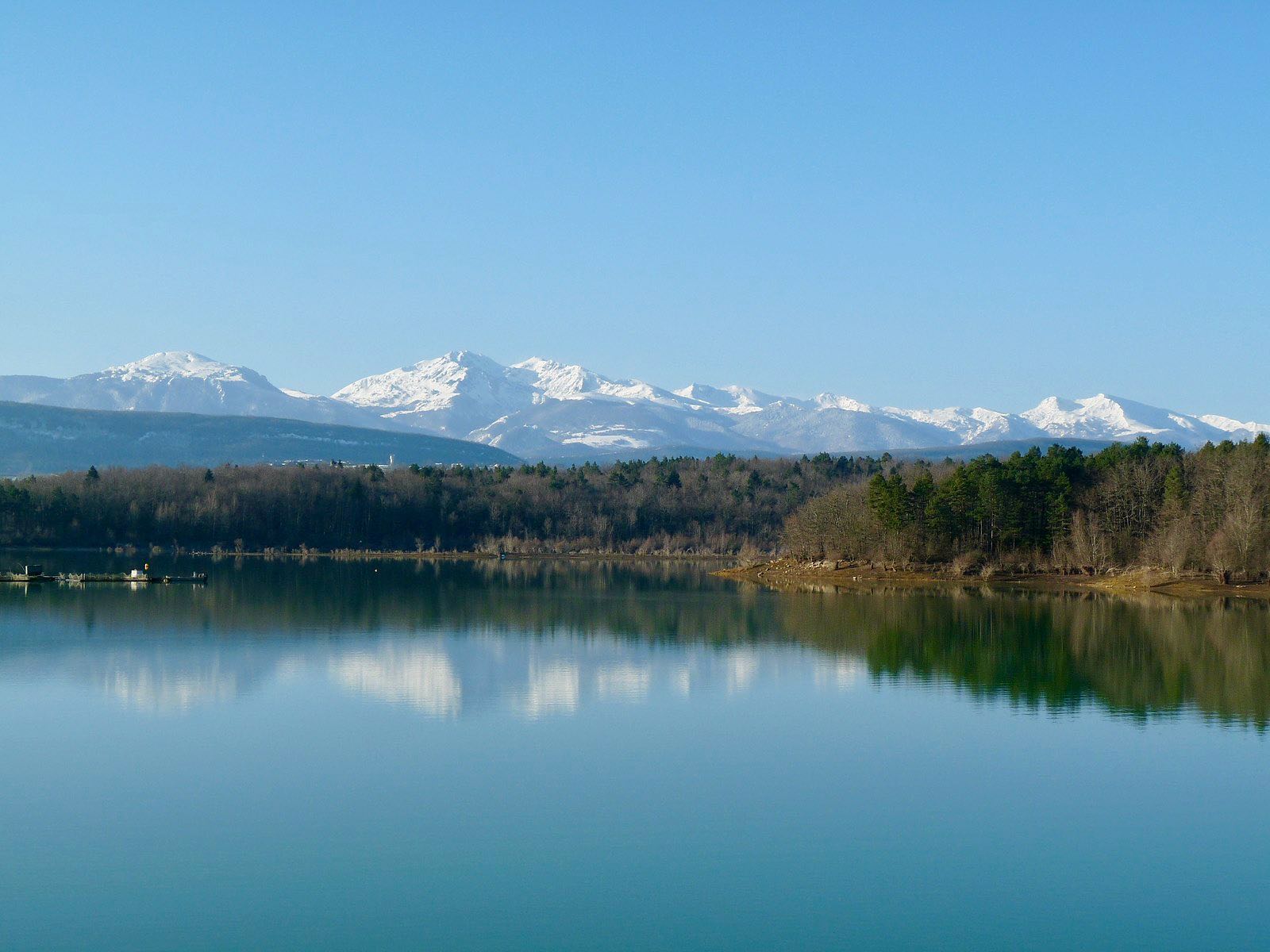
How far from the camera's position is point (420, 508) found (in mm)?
102562

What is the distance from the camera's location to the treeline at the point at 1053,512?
59562 mm

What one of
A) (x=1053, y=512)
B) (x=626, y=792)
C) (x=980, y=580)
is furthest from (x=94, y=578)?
(x=626, y=792)

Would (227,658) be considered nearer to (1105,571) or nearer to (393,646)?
(393,646)

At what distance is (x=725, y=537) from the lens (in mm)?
101625

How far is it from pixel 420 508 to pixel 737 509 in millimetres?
23488

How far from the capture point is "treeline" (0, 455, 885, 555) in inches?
3698

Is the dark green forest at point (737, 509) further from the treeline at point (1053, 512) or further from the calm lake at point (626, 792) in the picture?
the calm lake at point (626, 792)

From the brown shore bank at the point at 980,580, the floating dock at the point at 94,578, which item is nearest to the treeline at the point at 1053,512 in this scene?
the brown shore bank at the point at 980,580

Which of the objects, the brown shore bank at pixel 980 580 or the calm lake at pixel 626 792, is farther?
the brown shore bank at pixel 980 580

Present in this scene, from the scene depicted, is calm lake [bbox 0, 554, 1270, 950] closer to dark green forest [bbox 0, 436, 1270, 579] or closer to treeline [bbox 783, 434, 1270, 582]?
treeline [bbox 783, 434, 1270, 582]

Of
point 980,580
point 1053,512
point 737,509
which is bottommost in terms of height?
point 980,580

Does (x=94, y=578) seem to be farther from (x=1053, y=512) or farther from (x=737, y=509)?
(x=737, y=509)

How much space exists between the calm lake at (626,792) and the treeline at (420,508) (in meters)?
61.3

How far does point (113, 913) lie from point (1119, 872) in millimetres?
10280
